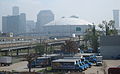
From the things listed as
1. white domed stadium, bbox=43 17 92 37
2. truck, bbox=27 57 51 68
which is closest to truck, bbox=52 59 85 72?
truck, bbox=27 57 51 68

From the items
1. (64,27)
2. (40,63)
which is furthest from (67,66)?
(64,27)

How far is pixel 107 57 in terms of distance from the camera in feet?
154

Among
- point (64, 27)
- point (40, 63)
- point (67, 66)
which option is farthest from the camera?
point (64, 27)

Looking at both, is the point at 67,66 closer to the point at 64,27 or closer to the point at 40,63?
the point at 40,63

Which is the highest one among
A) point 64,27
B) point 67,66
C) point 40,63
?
point 64,27

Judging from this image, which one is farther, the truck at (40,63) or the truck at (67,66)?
the truck at (40,63)

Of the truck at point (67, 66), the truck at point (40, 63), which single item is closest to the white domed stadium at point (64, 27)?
the truck at point (40, 63)

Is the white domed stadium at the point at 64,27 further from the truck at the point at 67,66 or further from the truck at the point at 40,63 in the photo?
the truck at the point at 67,66

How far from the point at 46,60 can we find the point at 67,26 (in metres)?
151

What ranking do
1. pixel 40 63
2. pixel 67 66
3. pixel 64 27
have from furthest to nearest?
pixel 64 27, pixel 40 63, pixel 67 66

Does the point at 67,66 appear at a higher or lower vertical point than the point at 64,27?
lower

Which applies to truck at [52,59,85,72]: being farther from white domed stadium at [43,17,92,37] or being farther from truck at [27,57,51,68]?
white domed stadium at [43,17,92,37]

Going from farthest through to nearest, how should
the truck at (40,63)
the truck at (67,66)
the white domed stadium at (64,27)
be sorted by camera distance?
the white domed stadium at (64,27) < the truck at (40,63) < the truck at (67,66)

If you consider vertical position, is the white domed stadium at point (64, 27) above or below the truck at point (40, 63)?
above
